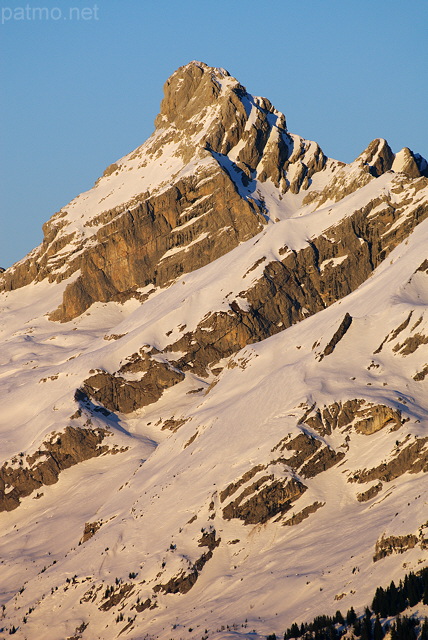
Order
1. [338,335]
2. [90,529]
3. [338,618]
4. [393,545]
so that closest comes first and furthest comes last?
[338,618]
[393,545]
[338,335]
[90,529]

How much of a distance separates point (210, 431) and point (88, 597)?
2690 centimetres

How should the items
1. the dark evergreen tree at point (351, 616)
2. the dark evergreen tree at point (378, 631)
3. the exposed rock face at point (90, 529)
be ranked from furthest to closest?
the exposed rock face at point (90, 529) → the dark evergreen tree at point (351, 616) → the dark evergreen tree at point (378, 631)

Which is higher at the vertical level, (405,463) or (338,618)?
(405,463)

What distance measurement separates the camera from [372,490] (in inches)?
5605

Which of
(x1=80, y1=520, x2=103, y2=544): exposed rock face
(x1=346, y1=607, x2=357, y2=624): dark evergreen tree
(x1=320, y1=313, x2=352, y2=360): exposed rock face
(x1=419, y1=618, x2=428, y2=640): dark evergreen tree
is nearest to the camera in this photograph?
(x1=419, y1=618, x2=428, y2=640): dark evergreen tree

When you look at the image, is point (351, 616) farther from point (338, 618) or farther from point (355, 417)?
point (355, 417)

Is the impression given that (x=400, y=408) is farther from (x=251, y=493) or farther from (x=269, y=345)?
(x=269, y=345)

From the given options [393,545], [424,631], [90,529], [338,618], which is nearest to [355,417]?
[393,545]

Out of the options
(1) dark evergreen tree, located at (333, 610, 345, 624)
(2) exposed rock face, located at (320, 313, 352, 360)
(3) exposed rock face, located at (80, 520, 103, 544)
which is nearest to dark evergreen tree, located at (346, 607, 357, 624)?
(1) dark evergreen tree, located at (333, 610, 345, 624)

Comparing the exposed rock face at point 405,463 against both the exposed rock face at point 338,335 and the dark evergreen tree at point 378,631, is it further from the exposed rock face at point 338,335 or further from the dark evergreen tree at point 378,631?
the dark evergreen tree at point 378,631

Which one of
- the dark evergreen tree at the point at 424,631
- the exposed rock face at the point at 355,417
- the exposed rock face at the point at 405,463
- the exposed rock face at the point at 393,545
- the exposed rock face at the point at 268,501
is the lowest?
the dark evergreen tree at the point at 424,631

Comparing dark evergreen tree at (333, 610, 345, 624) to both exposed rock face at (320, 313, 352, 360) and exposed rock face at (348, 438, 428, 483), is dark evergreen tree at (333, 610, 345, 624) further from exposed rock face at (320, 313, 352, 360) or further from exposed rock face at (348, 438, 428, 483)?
exposed rock face at (320, 313, 352, 360)

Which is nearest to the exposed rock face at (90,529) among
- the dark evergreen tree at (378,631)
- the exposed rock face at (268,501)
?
the exposed rock face at (268,501)

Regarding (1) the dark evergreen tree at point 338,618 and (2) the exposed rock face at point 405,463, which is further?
(2) the exposed rock face at point 405,463
